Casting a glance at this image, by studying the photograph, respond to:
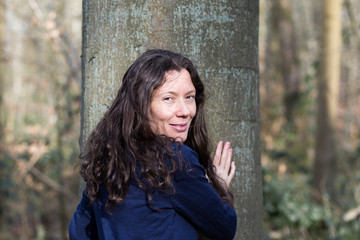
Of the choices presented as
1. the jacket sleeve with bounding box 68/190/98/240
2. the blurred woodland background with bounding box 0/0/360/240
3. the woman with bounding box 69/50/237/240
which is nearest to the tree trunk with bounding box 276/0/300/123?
the blurred woodland background with bounding box 0/0/360/240

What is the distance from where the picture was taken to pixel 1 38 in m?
8.38

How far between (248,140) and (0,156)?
601 cm

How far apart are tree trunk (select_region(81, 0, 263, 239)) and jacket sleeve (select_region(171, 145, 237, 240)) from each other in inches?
12.3

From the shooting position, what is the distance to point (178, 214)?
1.72 m

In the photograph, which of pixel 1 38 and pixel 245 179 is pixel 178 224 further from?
pixel 1 38

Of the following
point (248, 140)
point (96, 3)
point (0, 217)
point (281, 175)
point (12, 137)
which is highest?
point (96, 3)

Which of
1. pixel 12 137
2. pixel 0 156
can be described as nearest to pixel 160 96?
pixel 0 156

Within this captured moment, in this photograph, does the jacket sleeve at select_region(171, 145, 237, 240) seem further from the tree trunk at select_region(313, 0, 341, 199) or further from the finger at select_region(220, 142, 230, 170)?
the tree trunk at select_region(313, 0, 341, 199)

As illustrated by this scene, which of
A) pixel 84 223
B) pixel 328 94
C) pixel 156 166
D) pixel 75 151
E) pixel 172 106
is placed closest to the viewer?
pixel 156 166

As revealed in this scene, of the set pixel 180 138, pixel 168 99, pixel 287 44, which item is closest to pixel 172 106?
pixel 168 99

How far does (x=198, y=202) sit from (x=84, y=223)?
1.92 ft

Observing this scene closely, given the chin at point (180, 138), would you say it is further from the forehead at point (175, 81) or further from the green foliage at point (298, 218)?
the green foliage at point (298, 218)

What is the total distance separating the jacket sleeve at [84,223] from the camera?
1.93 m

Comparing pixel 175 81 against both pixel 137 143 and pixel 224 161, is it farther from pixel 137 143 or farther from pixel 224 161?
pixel 224 161
